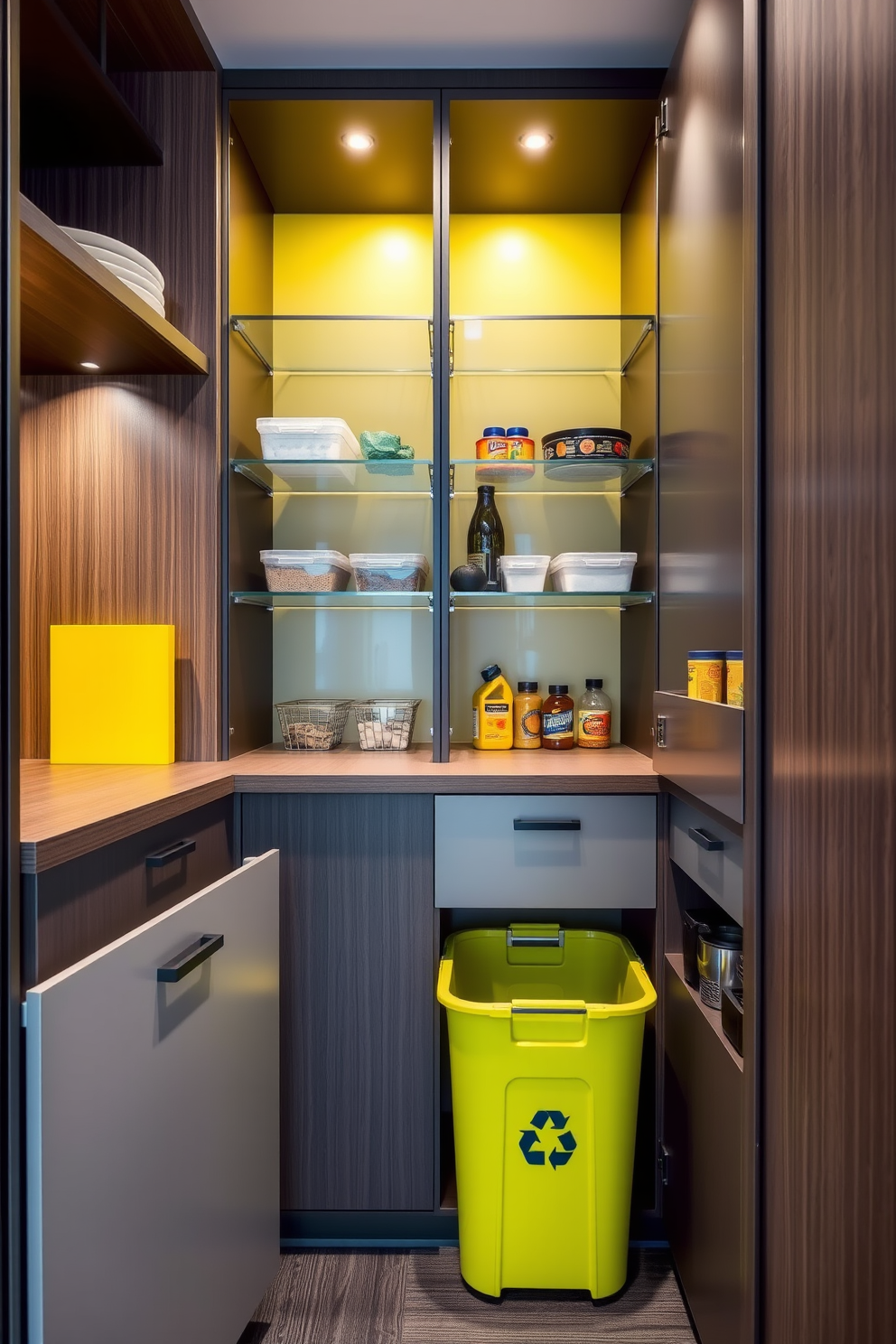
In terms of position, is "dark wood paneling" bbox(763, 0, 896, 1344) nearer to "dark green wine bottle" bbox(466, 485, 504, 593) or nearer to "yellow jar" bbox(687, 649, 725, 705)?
"yellow jar" bbox(687, 649, 725, 705)

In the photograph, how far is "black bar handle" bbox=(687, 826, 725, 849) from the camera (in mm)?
1288

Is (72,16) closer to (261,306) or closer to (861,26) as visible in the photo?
(261,306)

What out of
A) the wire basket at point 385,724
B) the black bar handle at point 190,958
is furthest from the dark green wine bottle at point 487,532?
the black bar handle at point 190,958

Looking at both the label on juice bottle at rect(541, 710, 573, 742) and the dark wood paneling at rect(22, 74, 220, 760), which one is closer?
the dark wood paneling at rect(22, 74, 220, 760)

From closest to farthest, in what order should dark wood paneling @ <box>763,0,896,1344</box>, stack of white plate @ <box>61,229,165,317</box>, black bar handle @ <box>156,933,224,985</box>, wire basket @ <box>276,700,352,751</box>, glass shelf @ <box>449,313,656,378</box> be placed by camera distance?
dark wood paneling @ <box>763,0,896,1344</box>, black bar handle @ <box>156,933,224,985</box>, stack of white plate @ <box>61,229,165,317</box>, wire basket @ <box>276,700,352,751</box>, glass shelf @ <box>449,313,656,378</box>

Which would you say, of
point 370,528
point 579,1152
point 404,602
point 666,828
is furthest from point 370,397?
point 579,1152

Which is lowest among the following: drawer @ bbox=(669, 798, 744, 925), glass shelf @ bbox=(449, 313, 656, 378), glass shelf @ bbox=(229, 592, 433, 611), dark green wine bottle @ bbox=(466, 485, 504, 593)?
drawer @ bbox=(669, 798, 744, 925)

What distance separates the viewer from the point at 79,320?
144cm

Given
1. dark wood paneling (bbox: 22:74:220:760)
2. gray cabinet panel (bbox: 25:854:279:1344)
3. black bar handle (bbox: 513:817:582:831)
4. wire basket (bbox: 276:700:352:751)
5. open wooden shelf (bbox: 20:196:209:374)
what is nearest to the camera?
gray cabinet panel (bbox: 25:854:279:1344)

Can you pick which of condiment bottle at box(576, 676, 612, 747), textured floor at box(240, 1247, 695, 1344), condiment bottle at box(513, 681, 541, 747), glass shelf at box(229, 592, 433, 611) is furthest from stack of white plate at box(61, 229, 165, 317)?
textured floor at box(240, 1247, 695, 1344)

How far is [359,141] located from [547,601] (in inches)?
44.9

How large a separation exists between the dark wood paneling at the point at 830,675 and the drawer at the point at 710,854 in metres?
0.14

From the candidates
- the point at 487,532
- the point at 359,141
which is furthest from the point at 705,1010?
the point at 359,141

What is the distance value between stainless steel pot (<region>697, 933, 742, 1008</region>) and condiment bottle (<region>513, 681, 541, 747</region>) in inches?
30.3
